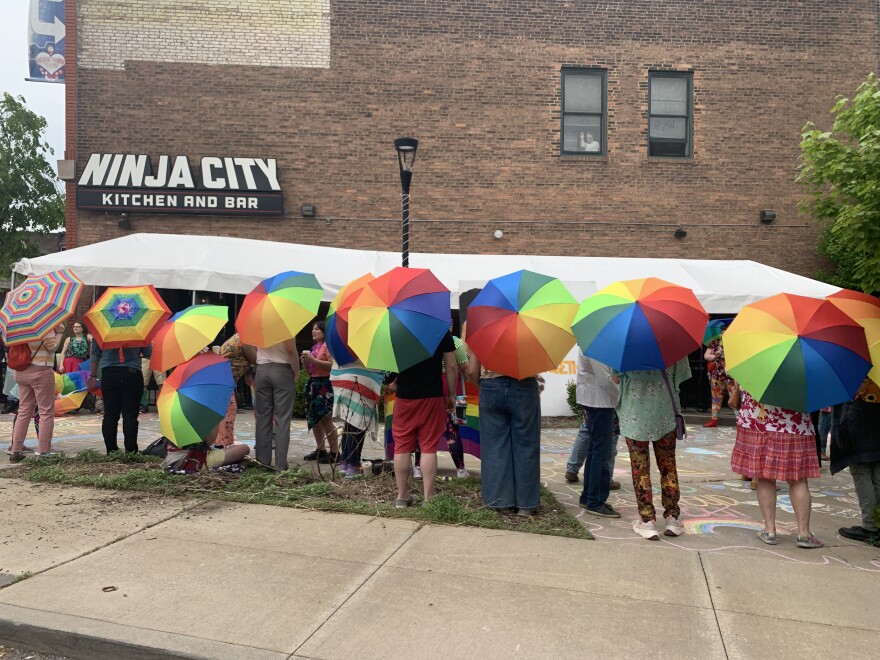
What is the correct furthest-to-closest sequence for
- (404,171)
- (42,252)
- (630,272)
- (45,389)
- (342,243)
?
1. (42,252)
2. (342,243)
3. (630,272)
4. (404,171)
5. (45,389)

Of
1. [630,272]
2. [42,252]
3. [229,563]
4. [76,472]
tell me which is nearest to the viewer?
[229,563]

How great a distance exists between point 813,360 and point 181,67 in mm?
14214

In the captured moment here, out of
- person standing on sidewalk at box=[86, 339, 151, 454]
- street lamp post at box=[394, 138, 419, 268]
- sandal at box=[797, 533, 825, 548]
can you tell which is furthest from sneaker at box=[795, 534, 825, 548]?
person standing on sidewalk at box=[86, 339, 151, 454]

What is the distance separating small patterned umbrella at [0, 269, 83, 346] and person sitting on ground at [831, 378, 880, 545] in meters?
7.12

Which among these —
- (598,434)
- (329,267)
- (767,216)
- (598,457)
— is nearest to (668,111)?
(767,216)

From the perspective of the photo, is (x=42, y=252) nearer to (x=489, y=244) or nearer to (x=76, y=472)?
(x=489, y=244)

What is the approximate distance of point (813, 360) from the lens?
15.4 feet

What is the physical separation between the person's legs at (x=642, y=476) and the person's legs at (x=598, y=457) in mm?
529

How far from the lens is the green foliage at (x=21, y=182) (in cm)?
2361

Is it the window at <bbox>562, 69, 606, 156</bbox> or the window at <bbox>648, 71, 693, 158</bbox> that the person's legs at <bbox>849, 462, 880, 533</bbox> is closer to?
the window at <bbox>562, 69, 606, 156</bbox>

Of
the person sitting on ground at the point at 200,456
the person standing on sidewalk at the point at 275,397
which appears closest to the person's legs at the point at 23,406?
the person sitting on ground at the point at 200,456

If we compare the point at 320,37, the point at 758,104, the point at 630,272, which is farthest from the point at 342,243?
the point at 758,104

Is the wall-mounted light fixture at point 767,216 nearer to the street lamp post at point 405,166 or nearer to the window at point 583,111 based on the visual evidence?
the window at point 583,111

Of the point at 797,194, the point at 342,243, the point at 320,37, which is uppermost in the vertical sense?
the point at 320,37
